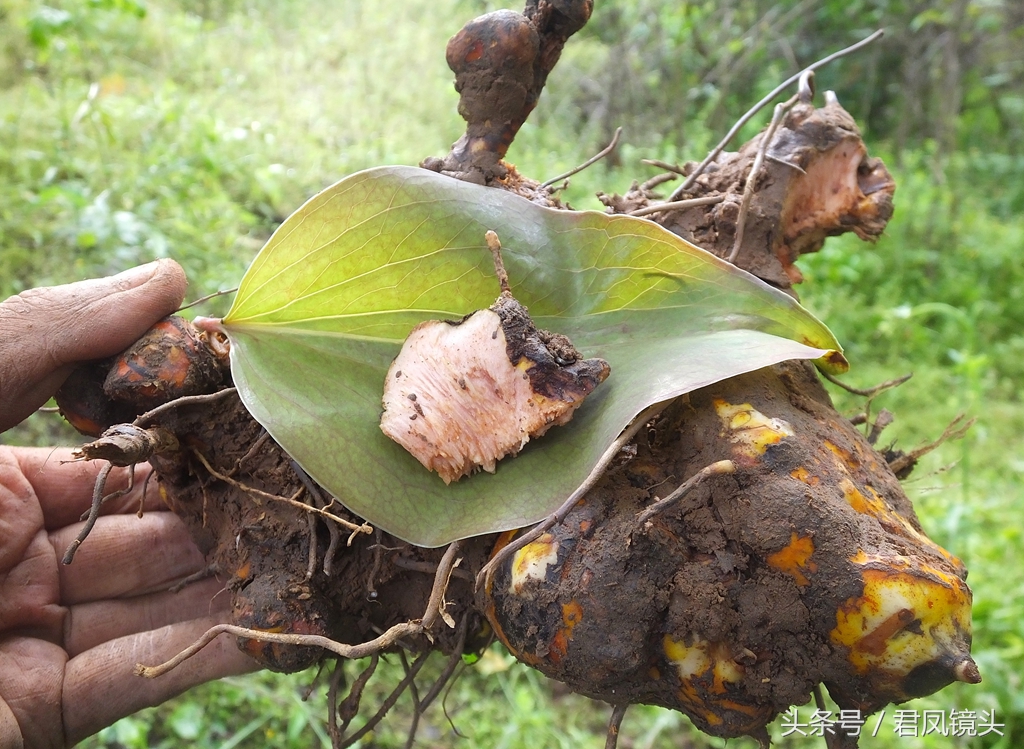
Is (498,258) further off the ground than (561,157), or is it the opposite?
(498,258)

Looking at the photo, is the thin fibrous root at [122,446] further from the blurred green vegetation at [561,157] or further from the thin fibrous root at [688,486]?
the blurred green vegetation at [561,157]

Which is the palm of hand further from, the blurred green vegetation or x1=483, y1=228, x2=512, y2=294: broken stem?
x1=483, y1=228, x2=512, y2=294: broken stem

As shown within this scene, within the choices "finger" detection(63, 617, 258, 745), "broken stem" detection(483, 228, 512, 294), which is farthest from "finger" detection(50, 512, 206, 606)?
"broken stem" detection(483, 228, 512, 294)

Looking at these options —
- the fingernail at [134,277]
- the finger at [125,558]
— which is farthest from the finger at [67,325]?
the finger at [125,558]

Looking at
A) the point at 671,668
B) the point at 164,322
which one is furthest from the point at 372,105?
the point at 671,668

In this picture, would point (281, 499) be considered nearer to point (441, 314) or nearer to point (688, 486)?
point (441, 314)

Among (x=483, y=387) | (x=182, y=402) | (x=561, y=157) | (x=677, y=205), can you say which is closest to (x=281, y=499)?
(x=182, y=402)

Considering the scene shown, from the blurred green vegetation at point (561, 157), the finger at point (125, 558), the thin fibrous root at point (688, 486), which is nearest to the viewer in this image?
the thin fibrous root at point (688, 486)
